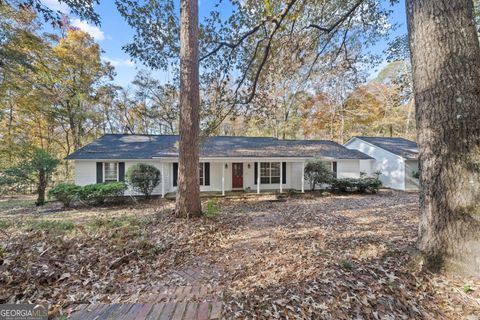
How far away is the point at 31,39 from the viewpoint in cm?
890

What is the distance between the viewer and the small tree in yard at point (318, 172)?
13234mm

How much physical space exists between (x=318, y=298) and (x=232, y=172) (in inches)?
470

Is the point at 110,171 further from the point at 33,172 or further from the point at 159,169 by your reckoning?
the point at 33,172

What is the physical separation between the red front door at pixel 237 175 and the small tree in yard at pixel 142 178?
474 centimetres

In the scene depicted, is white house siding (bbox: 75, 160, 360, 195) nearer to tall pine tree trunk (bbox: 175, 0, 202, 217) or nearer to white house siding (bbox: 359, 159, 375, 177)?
white house siding (bbox: 359, 159, 375, 177)

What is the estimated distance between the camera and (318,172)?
1333cm

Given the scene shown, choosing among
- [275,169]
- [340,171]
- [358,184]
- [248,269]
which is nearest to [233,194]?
[275,169]

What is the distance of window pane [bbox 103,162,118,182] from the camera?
12.7m

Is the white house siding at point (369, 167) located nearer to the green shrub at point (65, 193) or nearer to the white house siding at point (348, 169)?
the white house siding at point (348, 169)

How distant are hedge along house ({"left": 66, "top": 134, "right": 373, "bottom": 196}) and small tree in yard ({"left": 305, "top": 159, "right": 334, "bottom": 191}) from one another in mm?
478

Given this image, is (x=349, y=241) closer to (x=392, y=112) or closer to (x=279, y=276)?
(x=279, y=276)

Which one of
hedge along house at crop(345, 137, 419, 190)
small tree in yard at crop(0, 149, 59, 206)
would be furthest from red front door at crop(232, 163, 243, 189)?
hedge along house at crop(345, 137, 419, 190)

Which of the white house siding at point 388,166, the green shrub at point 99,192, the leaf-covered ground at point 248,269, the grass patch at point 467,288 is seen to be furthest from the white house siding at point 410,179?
the green shrub at point 99,192

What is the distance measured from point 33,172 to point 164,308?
480 inches
